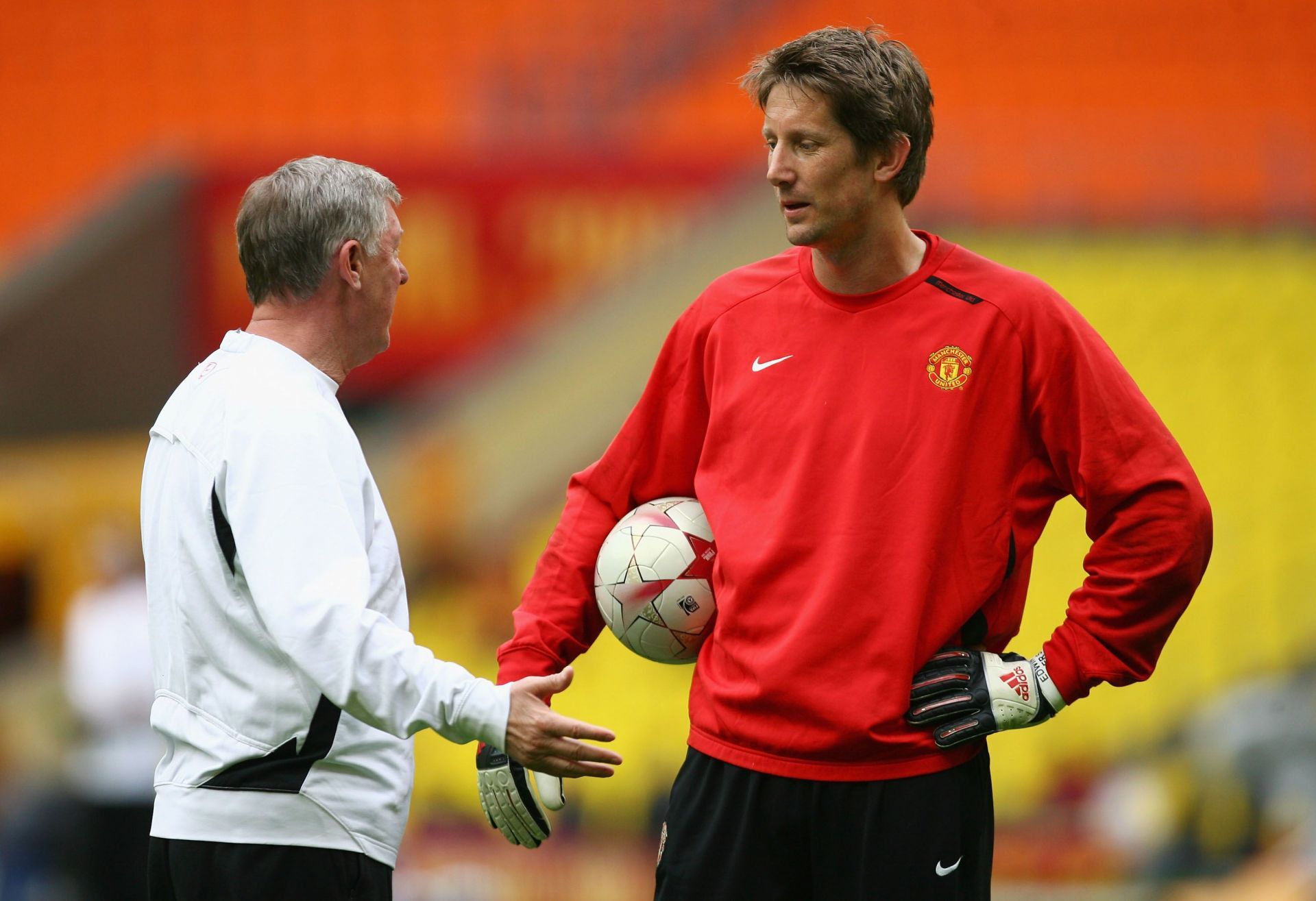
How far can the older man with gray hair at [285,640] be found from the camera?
2.70 m

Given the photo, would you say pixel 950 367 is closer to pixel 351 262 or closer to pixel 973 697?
pixel 973 697

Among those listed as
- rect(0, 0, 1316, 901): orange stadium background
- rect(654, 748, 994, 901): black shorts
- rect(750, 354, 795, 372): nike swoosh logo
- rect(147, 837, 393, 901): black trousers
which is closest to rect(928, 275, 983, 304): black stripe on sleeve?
rect(750, 354, 795, 372): nike swoosh logo

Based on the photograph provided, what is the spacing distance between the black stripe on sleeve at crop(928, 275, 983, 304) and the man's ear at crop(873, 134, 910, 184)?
236mm

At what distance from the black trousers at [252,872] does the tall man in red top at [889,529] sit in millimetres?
734

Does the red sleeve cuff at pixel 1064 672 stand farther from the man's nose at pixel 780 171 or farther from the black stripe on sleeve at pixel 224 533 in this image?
the black stripe on sleeve at pixel 224 533

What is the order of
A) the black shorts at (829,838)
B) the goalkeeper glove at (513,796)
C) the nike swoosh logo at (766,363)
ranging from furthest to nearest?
the goalkeeper glove at (513,796) < the nike swoosh logo at (766,363) < the black shorts at (829,838)

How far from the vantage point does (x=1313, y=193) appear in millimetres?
10008

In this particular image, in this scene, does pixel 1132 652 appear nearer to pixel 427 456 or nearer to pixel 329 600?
pixel 329 600

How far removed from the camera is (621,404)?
9500mm

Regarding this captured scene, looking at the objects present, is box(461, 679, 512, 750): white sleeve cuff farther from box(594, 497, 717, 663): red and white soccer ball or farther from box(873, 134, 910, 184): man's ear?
box(873, 134, 910, 184): man's ear

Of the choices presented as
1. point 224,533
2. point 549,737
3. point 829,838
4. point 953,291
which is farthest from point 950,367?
point 224,533

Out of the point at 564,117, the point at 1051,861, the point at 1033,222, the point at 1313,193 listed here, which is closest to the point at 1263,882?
the point at 1051,861

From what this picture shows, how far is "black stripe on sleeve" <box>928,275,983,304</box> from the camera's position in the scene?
10.0 feet

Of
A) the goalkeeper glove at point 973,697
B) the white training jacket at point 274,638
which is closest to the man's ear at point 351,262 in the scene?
the white training jacket at point 274,638
